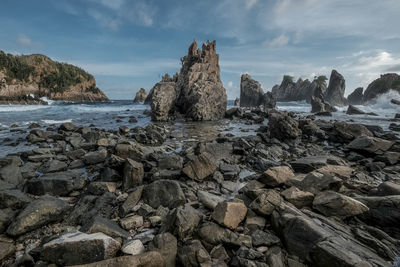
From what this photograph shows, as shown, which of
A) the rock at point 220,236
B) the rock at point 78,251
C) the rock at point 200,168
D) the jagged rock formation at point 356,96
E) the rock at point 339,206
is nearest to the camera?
the rock at point 78,251

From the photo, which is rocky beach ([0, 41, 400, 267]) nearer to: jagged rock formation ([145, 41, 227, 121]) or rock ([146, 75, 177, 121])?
rock ([146, 75, 177, 121])

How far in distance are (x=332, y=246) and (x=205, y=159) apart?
5.23 metres

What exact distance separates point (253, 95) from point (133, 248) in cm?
8703

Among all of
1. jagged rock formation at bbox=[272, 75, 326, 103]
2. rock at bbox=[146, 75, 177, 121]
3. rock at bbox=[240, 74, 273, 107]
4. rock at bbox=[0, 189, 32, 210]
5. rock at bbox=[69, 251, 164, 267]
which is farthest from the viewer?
jagged rock formation at bbox=[272, 75, 326, 103]

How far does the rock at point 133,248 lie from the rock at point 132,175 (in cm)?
348

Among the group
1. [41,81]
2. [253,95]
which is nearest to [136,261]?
[253,95]

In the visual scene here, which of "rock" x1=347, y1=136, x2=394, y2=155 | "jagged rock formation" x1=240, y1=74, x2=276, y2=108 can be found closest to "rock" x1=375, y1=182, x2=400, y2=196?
"rock" x1=347, y1=136, x2=394, y2=155

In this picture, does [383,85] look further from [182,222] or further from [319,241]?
[182,222]

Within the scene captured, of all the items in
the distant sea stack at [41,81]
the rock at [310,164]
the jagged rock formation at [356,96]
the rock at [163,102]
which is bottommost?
the rock at [310,164]

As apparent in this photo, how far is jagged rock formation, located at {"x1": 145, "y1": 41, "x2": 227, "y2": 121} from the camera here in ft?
112

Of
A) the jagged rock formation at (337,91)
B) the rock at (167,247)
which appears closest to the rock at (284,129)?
the rock at (167,247)

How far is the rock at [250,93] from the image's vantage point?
82.4 meters

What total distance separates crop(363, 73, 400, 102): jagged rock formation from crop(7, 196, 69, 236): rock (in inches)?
4244

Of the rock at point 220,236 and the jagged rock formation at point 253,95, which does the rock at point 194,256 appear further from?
the jagged rock formation at point 253,95
